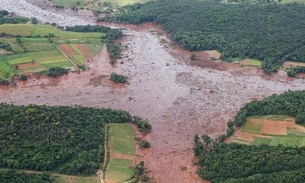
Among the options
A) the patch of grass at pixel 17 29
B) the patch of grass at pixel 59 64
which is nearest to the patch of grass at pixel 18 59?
the patch of grass at pixel 59 64

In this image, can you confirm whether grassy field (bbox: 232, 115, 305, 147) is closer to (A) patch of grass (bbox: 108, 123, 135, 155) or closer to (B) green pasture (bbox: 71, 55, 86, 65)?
(A) patch of grass (bbox: 108, 123, 135, 155)

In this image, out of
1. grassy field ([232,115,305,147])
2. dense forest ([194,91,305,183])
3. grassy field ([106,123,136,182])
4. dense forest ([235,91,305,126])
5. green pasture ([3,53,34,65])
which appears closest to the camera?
dense forest ([194,91,305,183])

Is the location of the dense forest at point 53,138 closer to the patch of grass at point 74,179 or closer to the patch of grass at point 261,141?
the patch of grass at point 74,179

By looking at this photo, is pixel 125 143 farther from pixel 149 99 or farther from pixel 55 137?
pixel 149 99

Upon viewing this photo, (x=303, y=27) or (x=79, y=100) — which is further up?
(x=303, y=27)

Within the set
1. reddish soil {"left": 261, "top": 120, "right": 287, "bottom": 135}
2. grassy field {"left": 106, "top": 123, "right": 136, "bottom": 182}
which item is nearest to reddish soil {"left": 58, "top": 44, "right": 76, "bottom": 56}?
grassy field {"left": 106, "top": 123, "right": 136, "bottom": 182}

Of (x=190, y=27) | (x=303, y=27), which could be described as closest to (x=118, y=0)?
(x=190, y=27)

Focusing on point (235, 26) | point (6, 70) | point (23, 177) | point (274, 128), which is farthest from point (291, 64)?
point (23, 177)
